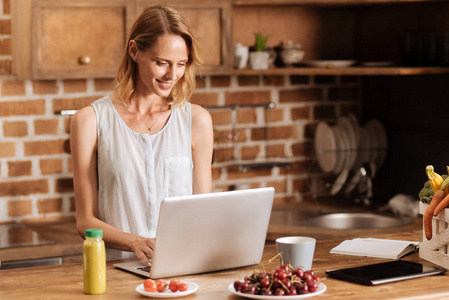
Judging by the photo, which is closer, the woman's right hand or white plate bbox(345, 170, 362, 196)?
the woman's right hand

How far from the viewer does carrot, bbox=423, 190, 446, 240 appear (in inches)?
83.4

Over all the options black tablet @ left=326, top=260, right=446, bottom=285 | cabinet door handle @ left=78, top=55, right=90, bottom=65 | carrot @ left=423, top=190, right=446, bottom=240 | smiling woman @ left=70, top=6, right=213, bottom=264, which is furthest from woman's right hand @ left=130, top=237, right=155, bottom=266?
cabinet door handle @ left=78, top=55, right=90, bottom=65

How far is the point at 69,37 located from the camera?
326 cm

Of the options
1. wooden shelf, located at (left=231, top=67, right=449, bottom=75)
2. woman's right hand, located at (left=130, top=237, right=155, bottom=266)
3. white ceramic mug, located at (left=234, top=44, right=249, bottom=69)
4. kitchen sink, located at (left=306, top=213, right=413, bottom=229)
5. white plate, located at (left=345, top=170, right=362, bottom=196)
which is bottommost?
kitchen sink, located at (left=306, top=213, right=413, bottom=229)

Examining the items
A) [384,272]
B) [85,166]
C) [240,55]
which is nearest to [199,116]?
[85,166]

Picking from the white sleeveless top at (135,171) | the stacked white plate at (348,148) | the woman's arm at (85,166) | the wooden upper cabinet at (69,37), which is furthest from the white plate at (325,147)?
the woman's arm at (85,166)

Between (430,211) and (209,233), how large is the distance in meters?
0.63

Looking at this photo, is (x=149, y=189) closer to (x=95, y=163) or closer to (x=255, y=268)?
(x=95, y=163)

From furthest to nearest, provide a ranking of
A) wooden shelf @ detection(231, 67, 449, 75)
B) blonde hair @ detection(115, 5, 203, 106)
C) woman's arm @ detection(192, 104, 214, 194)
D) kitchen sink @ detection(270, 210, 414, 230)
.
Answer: kitchen sink @ detection(270, 210, 414, 230) < wooden shelf @ detection(231, 67, 449, 75) < woman's arm @ detection(192, 104, 214, 194) < blonde hair @ detection(115, 5, 203, 106)

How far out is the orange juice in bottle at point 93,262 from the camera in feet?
6.07

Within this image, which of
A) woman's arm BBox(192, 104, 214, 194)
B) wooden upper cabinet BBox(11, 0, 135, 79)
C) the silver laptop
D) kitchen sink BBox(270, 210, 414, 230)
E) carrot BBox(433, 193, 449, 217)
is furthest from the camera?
kitchen sink BBox(270, 210, 414, 230)

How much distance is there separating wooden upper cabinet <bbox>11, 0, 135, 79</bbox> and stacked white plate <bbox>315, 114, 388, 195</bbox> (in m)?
1.18

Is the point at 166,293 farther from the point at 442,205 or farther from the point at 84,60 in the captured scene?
the point at 84,60

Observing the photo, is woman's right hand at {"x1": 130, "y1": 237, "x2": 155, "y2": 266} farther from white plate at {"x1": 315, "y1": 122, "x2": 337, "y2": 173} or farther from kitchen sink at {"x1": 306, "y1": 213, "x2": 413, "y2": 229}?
white plate at {"x1": 315, "y1": 122, "x2": 337, "y2": 173}
